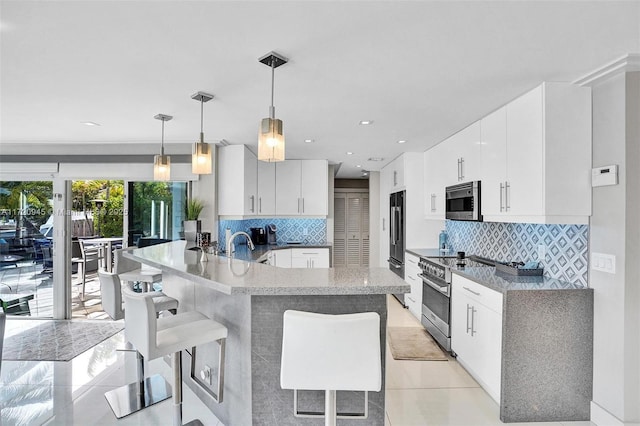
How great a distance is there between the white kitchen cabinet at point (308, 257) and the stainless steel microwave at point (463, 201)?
2219mm

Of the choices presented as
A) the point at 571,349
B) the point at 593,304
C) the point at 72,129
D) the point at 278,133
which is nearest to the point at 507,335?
the point at 571,349

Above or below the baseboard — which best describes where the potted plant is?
above

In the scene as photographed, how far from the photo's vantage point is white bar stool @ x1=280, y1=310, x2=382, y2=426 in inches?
63.5

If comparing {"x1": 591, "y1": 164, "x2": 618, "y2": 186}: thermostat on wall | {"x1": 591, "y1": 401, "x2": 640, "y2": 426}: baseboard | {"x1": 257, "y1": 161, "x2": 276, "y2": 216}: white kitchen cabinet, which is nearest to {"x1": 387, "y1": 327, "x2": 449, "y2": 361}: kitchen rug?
{"x1": 591, "y1": 401, "x2": 640, "y2": 426}: baseboard

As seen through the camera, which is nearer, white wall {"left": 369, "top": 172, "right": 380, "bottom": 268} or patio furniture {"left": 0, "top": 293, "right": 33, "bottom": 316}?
patio furniture {"left": 0, "top": 293, "right": 33, "bottom": 316}

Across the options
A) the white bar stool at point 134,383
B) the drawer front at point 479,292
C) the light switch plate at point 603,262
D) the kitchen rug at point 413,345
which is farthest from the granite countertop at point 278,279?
the kitchen rug at point 413,345

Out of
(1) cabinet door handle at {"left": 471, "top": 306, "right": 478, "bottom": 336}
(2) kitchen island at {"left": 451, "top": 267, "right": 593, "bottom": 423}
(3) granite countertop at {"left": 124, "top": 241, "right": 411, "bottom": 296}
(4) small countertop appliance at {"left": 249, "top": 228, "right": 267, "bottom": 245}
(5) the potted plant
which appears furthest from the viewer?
(4) small countertop appliance at {"left": 249, "top": 228, "right": 267, "bottom": 245}

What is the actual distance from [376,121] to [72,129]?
3344 millimetres

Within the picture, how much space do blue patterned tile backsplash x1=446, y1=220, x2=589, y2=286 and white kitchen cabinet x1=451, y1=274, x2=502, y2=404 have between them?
62 cm

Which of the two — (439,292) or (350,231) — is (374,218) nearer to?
(350,231)

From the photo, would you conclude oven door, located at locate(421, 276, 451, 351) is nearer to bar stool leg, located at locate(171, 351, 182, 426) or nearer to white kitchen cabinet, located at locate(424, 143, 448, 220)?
white kitchen cabinet, located at locate(424, 143, 448, 220)

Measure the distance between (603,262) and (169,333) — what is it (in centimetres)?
279

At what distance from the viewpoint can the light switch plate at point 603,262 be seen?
2.29m

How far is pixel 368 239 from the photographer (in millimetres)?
8359
